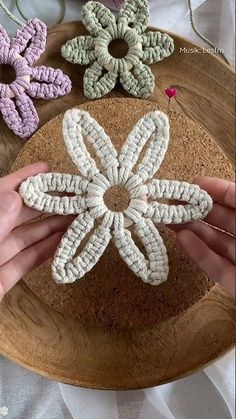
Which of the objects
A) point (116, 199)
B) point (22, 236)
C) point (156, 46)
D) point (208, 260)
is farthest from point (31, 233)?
point (156, 46)

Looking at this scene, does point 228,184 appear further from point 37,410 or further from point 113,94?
point 37,410

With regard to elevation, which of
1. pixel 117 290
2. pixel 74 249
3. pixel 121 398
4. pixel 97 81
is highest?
pixel 97 81

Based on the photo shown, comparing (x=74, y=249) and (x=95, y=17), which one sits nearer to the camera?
(x=74, y=249)

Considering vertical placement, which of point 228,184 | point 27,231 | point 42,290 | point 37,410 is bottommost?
point 37,410

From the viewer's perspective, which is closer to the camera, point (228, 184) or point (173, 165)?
point (228, 184)

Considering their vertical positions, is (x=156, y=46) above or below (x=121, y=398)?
above

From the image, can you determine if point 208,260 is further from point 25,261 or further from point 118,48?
point 118,48

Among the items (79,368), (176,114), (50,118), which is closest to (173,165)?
(176,114)
